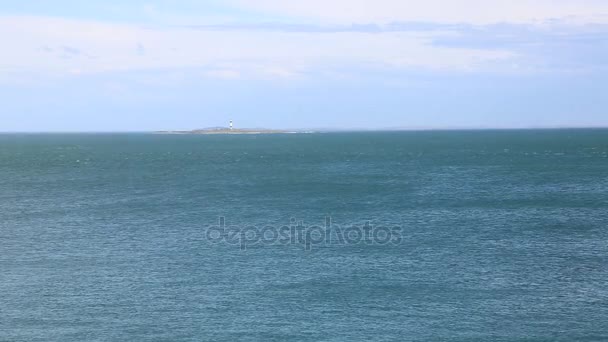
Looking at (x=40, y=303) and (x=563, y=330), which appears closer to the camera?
(x=563, y=330)

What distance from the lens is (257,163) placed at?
6348 inches

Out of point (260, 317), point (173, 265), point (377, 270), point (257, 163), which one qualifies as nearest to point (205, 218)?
point (173, 265)

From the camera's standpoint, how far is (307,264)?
56.4 metres

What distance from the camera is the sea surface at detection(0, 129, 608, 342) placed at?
4278 centimetres

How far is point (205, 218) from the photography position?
7850 cm

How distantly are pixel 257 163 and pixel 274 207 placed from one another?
245 ft

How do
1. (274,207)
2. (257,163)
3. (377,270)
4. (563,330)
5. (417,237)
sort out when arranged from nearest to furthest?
1. (563,330)
2. (377,270)
3. (417,237)
4. (274,207)
5. (257,163)

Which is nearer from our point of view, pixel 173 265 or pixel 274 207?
pixel 173 265

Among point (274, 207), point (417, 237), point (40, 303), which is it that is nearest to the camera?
point (40, 303)

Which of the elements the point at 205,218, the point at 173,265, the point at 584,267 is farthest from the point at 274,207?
the point at 584,267

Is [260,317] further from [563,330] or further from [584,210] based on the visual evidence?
[584,210]

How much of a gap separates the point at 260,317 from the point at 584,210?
50.4 m

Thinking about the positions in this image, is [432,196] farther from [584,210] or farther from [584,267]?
[584,267]

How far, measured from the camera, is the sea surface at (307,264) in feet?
140
